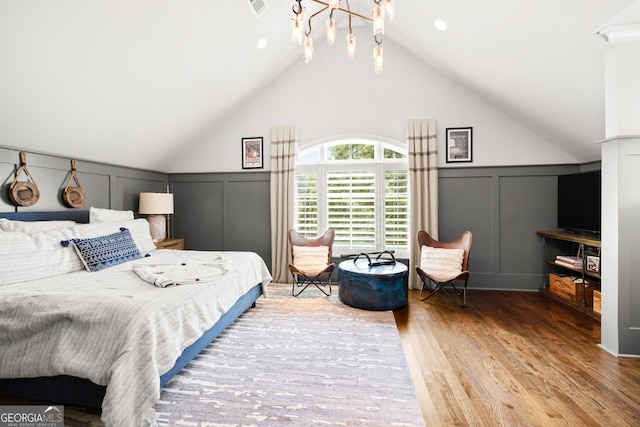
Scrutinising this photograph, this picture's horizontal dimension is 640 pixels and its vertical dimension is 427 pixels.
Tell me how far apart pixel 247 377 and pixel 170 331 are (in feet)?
2.17

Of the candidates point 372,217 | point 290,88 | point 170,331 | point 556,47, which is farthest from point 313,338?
point 290,88

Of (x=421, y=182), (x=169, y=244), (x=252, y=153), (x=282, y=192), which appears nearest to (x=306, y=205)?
(x=282, y=192)

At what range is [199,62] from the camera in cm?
355

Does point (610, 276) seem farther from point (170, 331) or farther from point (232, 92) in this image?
point (232, 92)

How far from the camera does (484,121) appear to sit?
14.8 ft

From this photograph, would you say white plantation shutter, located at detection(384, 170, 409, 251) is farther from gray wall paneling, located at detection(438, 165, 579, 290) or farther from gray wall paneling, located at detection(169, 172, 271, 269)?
gray wall paneling, located at detection(169, 172, 271, 269)

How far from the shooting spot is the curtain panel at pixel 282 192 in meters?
4.85

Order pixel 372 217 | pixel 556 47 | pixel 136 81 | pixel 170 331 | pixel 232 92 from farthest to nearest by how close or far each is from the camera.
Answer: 1. pixel 372 217
2. pixel 232 92
3. pixel 136 81
4. pixel 556 47
5. pixel 170 331

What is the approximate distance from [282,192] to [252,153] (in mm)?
846

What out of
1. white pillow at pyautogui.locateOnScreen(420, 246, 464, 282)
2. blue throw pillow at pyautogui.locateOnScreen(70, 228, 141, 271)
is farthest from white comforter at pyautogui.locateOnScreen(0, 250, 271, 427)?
white pillow at pyautogui.locateOnScreen(420, 246, 464, 282)

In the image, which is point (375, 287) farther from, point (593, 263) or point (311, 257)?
point (593, 263)

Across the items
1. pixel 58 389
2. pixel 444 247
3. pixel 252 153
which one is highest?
pixel 252 153

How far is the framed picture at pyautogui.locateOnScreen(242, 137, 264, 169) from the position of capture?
502cm

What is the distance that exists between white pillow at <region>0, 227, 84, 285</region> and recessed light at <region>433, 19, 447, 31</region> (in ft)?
14.2
